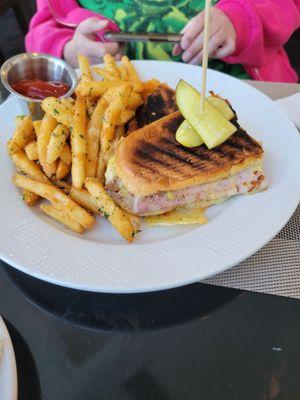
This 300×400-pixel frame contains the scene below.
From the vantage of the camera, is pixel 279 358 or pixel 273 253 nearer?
pixel 279 358

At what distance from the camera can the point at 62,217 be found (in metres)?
1.37


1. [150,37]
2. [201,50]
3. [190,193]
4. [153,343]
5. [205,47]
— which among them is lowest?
[153,343]

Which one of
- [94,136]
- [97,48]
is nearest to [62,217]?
[94,136]

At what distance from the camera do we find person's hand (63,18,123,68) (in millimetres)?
2135

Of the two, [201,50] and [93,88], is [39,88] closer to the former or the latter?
[93,88]

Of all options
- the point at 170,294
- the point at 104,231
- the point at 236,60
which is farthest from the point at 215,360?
the point at 236,60

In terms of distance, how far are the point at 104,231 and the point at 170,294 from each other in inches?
11.8

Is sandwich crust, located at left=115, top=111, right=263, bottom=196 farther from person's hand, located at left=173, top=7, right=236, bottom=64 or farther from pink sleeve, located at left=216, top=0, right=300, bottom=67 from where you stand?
pink sleeve, located at left=216, top=0, right=300, bottom=67

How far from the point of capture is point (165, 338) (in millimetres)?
1157

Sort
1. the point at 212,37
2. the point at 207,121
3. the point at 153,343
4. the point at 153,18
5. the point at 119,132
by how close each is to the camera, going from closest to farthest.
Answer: the point at 153,343 → the point at 207,121 → the point at 119,132 → the point at 212,37 → the point at 153,18

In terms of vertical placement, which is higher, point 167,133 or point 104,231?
point 167,133

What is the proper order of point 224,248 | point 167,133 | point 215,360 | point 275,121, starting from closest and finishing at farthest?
point 215,360 → point 224,248 → point 167,133 → point 275,121

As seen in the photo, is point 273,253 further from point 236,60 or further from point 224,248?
point 236,60

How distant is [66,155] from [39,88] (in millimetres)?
461
